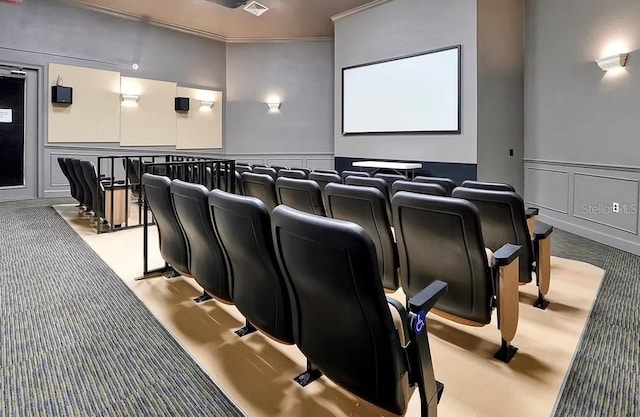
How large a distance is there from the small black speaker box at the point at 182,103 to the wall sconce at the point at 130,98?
84 centimetres

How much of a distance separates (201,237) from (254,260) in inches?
23.2

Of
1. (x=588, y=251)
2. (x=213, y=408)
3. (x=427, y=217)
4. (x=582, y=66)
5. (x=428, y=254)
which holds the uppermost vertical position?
(x=582, y=66)

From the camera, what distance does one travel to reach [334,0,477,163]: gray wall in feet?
19.2

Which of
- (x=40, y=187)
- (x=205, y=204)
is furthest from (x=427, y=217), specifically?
(x=40, y=187)

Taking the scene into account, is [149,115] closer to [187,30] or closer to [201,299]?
[187,30]

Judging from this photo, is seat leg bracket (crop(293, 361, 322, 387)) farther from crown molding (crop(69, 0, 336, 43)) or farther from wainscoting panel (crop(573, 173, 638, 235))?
crown molding (crop(69, 0, 336, 43))

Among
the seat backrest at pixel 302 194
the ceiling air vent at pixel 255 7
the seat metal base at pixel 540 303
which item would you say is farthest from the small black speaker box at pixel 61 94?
the seat metal base at pixel 540 303

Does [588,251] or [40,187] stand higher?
[40,187]

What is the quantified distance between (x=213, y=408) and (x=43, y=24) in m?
7.87

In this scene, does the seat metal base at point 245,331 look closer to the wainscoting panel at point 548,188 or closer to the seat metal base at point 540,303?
the seat metal base at point 540,303

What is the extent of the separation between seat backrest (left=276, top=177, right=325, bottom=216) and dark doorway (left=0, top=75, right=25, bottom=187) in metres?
6.04

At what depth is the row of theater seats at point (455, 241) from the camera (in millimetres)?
1799

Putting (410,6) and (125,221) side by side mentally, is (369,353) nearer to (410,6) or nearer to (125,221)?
(125,221)

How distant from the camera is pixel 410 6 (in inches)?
258
